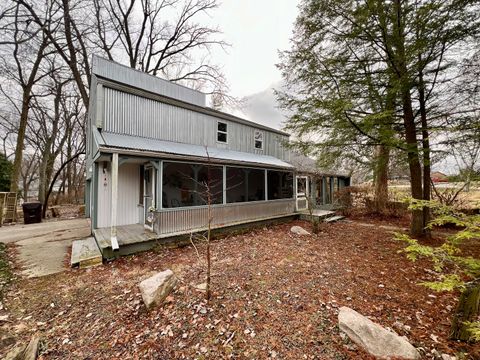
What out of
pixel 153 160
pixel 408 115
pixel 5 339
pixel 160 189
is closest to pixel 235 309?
pixel 5 339

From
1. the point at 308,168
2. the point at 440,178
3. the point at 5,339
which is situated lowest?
the point at 5,339

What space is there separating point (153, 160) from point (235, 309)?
5.24 metres

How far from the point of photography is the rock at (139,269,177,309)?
11.8 ft

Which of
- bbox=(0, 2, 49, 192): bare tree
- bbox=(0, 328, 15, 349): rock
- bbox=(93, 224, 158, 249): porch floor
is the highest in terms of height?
bbox=(0, 2, 49, 192): bare tree

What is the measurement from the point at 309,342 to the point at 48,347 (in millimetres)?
3680

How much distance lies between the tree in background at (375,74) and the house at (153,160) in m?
2.20

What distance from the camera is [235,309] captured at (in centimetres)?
346

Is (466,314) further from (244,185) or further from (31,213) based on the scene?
(31,213)

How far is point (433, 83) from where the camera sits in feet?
21.1

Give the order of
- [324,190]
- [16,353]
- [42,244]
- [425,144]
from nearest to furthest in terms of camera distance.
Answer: [16,353], [425,144], [42,244], [324,190]

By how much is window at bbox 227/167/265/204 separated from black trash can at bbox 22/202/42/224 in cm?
1060

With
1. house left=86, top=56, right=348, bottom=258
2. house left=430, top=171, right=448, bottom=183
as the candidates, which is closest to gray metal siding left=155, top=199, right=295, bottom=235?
house left=86, top=56, right=348, bottom=258

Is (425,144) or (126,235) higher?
(425,144)

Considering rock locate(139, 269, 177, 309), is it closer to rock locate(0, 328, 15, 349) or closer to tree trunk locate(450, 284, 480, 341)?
rock locate(0, 328, 15, 349)
